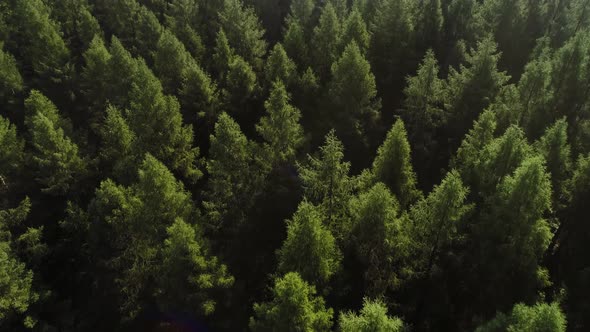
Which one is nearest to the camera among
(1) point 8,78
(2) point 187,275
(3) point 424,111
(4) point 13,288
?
(2) point 187,275

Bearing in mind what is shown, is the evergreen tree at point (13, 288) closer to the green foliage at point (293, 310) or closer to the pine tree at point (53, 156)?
the pine tree at point (53, 156)

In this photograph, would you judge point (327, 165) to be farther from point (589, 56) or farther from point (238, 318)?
point (589, 56)

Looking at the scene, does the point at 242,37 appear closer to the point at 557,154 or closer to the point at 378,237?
the point at 378,237

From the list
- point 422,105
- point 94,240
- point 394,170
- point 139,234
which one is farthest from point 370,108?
point 94,240

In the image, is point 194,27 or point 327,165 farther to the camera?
point 194,27

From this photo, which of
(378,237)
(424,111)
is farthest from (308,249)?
(424,111)

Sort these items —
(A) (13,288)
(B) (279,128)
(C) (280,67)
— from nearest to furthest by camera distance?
(A) (13,288) → (B) (279,128) → (C) (280,67)
